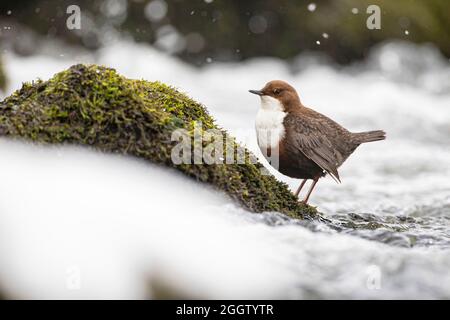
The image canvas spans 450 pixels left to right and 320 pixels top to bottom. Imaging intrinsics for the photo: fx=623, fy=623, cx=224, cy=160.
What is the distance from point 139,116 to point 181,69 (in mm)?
8191

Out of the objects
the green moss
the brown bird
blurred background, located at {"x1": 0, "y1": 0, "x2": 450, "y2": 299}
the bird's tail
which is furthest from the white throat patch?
the green moss

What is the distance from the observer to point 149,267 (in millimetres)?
3244

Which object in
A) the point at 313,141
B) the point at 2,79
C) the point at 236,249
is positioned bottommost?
the point at 236,249

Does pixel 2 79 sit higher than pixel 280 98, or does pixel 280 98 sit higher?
pixel 2 79

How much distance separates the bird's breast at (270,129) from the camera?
195 inches

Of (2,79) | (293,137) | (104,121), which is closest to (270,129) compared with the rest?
(293,137)

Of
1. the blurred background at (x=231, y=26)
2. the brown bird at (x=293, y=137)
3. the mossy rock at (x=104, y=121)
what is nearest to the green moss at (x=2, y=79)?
the blurred background at (x=231, y=26)

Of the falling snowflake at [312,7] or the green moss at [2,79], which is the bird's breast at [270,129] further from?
the falling snowflake at [312,7]

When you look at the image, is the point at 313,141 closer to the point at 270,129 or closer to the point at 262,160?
the point at 270,129

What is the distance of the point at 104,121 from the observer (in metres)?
3.75

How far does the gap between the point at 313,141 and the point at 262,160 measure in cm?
309

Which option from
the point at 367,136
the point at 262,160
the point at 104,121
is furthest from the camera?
the point at 262,160

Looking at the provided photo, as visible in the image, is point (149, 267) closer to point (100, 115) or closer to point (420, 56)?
point (100, 115)

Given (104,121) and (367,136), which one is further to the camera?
(367,136)
